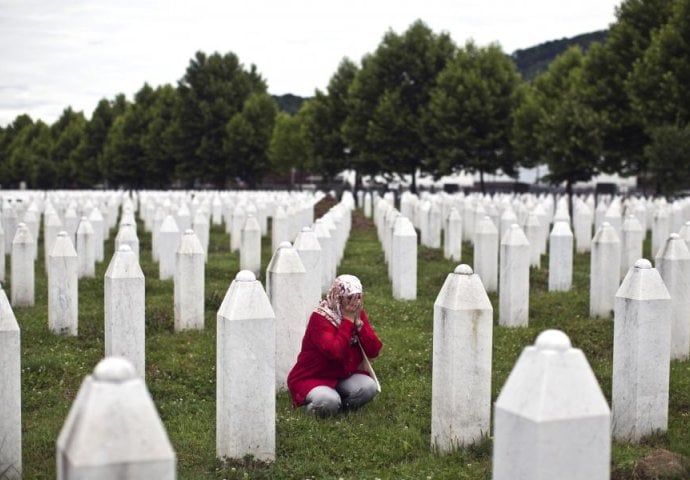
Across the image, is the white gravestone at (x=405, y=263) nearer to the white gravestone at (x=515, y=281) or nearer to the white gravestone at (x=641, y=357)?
the white gravestone at (x=515, y=281)

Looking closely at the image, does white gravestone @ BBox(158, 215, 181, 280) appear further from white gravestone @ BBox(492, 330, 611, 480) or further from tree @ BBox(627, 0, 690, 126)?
tree @ BBox(627, 0, 690, 126)

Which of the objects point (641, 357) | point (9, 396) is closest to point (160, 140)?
point (9, 396)

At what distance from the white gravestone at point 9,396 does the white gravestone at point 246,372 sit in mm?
1272

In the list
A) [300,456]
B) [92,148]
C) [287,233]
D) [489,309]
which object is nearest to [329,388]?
[300,456]

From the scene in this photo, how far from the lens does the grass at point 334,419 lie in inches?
231

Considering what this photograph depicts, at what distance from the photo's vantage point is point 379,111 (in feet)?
156

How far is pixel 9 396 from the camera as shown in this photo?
18.1 feet

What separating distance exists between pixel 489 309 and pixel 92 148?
80864mm

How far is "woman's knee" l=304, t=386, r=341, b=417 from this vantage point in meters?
6.94

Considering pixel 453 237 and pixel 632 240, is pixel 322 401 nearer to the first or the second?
pixel 632 240

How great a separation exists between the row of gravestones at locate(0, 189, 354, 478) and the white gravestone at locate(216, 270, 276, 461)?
1cm

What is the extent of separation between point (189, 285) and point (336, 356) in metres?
4.17

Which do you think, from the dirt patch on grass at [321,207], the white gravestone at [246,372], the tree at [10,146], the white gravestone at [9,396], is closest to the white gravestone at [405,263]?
the white gravestone at [246,372]

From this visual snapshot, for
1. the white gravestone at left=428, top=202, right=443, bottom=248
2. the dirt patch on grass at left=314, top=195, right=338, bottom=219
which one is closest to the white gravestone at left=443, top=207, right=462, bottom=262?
the white gravestone at left=428, top=202, right=443, bottom=248
